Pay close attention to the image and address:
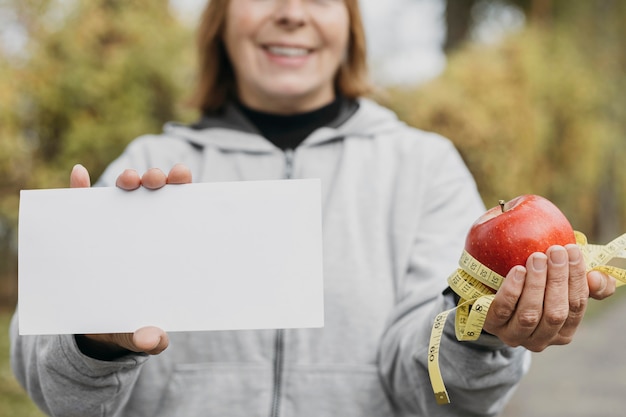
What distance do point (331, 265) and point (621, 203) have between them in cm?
1533

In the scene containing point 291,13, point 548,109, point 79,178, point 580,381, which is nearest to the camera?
point 79,178

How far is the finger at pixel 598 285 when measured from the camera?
1.47m

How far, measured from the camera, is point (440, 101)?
7.54 meters

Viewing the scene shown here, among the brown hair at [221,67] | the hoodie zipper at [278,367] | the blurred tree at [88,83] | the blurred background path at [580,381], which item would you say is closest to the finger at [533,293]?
the hoodie zipper at [278,367]

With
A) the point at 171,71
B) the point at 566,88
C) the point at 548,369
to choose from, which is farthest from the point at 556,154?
the point at 171,71

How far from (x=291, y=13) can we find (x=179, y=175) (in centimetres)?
76

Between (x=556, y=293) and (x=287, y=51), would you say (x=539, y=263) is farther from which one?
(x=287, y=51)

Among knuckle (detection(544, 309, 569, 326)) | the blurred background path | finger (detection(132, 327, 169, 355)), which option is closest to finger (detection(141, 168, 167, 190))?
finger (detection(132, 327, 169, 355))

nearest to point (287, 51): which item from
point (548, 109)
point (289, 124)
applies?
point (289, 124)

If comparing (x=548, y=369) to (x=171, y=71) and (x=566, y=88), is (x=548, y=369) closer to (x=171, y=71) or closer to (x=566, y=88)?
(x=171, y=71)

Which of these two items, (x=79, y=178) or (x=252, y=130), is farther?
(x=252, y=130)

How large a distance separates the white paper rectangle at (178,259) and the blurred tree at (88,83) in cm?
389

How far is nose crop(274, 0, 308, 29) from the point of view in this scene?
2139 mm

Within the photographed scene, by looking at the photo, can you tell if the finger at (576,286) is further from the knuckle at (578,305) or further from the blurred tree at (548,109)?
the blurred tree at (548,109)
